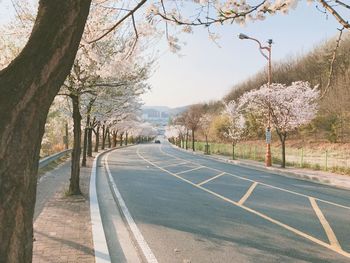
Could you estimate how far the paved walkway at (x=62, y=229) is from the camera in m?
6.11

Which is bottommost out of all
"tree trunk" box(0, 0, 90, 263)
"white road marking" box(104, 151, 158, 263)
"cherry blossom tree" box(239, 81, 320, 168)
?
"white road marking" box(104, 151, 158, 263)

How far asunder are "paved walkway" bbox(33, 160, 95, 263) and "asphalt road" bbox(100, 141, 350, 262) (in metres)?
1.16

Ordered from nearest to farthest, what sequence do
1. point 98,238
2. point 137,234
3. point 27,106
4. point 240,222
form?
point 27,106 < point 98,238 < point 137,234 < point 240,222

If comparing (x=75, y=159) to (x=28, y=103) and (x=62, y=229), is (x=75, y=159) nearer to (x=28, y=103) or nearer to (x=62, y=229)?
(x=62, y=229)

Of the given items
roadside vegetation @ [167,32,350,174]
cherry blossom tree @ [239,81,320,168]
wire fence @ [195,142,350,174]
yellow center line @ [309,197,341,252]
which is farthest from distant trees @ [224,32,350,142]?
yellow center line @ [309,197,341,252]

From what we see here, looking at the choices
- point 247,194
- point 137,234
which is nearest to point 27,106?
point 137,234

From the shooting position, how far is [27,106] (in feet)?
12.2

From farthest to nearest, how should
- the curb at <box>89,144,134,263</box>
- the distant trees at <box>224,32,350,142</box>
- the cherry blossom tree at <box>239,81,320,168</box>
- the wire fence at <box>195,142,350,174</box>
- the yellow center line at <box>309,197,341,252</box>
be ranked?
the distant trees at <box>224,32,350,142</box> < the cherry blossom tree at <box>239,81,320,168</box> < the wire fence at <box>195,142,350,174</box> < the yellow center line at <box>309,197,341,252</box> < the curb at <box>89,144,134,263</box>

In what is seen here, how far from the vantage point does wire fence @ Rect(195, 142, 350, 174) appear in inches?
964

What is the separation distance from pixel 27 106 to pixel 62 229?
15.0 ft

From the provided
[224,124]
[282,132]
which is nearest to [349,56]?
[224,124]

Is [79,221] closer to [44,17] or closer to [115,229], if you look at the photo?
[115,229]

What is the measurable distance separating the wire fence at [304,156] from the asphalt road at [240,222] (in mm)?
9395

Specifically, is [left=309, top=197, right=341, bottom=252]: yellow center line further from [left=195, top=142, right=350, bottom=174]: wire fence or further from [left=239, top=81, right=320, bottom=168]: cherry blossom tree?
[left=239, top=81, right=320, bottom=168]: cherry blossom tree
